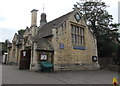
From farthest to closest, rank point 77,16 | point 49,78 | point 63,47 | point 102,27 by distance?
point 102,27 < point 77,16 < point 63,47 < point 49,78

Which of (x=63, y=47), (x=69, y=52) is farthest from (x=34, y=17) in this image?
(x=69, y=52)

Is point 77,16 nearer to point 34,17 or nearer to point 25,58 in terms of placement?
point 34,17

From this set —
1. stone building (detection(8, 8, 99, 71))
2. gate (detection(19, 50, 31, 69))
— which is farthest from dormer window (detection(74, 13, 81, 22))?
gate (detection(19, 50, 31, 69))

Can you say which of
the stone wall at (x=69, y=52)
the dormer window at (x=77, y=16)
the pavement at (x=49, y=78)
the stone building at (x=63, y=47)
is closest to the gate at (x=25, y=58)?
the stone building at (x=63, y=47)

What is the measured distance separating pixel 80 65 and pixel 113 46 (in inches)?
437

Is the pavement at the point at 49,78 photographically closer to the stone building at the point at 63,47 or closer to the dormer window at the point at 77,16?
the stone building at the point at 63,47

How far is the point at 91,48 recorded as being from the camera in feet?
78.2

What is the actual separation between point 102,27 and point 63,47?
43.4 feet

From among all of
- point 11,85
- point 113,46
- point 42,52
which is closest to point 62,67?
point 42,52

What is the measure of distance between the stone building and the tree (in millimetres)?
5961

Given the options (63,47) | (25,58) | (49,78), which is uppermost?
(63,47)

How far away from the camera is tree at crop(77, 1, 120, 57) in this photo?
29328 mm

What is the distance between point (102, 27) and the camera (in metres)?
29.7

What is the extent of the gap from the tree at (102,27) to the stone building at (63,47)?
19.6 feet
